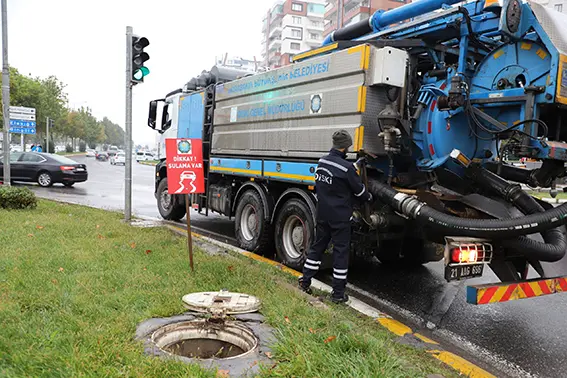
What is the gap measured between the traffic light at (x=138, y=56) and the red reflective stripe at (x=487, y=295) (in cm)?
703

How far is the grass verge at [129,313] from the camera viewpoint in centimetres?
286

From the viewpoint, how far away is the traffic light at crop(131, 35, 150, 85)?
8.55 meters

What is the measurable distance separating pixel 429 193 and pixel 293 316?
1994mm

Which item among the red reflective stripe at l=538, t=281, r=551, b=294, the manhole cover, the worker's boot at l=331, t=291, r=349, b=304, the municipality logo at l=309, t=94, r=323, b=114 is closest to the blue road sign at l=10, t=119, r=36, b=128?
the municipality logo at l=309, t=94, r=323, b=114

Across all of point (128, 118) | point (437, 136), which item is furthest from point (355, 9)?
point (437, 136)

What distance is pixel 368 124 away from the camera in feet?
17.1

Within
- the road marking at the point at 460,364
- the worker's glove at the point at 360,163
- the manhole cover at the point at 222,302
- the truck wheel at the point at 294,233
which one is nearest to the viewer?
the road marking at the point at 460,364

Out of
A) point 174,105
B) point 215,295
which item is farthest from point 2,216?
point 215,295

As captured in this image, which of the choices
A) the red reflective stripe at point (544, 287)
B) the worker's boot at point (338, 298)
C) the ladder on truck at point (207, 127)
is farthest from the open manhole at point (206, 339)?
the ladder on truck at point (207, 127)

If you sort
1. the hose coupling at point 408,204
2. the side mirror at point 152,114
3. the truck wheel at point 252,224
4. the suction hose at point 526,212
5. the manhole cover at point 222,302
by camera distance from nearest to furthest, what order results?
the manhole cover at point 222,302
the suction hose at point 526,212
the hose coupling at point 408,204
the truck wheel at point 252,224
the side mirror at point 152,114

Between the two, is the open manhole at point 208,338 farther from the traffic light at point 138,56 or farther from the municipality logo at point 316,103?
the traffic light at point 138,56

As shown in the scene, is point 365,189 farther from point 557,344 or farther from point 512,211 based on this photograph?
point 557,344

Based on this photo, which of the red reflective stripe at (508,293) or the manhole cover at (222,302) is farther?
the red reflective stripe at (508,293)

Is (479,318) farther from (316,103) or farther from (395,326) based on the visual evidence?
(316,103)
